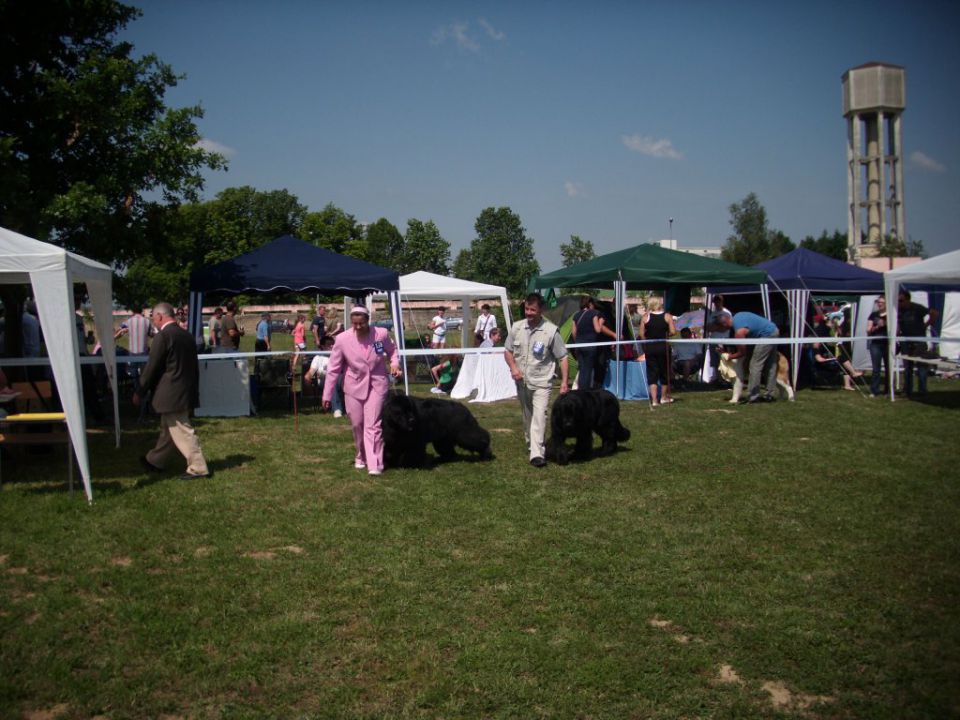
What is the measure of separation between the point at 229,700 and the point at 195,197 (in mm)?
10018

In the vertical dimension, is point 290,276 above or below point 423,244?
below

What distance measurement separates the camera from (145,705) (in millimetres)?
3480

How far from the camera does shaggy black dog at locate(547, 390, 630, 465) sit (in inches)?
321

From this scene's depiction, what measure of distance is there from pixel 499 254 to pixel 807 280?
64230 mm

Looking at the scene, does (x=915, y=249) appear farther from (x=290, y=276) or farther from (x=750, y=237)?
(x=290, y=276)

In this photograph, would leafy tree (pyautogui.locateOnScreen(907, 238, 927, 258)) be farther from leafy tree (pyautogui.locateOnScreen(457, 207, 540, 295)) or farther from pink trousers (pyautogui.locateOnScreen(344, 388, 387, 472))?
pink trousers (pyautogui.locateOnScreen(344, 388, 387, 472))

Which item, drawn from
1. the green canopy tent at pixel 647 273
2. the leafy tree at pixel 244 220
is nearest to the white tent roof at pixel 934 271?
the green canopy tent at pixel 647 273

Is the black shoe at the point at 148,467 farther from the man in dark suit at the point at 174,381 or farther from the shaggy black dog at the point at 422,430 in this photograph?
the shaggy black dog at the point at 422,430

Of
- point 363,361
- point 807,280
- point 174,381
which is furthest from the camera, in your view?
point 807,280

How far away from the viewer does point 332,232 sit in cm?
6406

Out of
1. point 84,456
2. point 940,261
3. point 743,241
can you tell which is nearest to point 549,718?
point 84,456

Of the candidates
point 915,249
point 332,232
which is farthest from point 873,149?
point 332,232

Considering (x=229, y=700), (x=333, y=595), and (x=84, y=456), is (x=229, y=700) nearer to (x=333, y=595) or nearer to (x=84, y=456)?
(x=333, y=595)

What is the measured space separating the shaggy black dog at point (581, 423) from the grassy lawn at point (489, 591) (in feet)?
1.24
